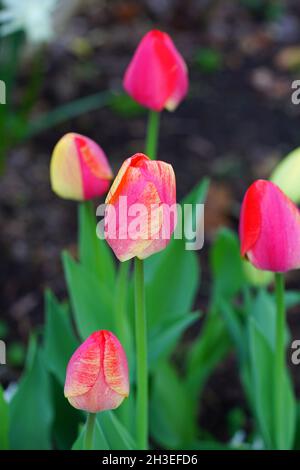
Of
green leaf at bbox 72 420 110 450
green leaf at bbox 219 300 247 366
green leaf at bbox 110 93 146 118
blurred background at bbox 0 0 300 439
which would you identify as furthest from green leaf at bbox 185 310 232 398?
green leaf at bbox 110 93 146 118

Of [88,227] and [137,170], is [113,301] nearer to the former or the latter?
[88,227]

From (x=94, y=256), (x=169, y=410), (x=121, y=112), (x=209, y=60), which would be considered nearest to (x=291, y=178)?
(x=94, y=256)

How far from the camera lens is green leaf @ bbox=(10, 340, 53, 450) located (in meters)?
1.05

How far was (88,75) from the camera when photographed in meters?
2.52

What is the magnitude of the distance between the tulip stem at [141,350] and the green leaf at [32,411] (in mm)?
171

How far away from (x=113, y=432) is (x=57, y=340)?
265mm

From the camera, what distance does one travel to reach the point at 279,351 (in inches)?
37.5

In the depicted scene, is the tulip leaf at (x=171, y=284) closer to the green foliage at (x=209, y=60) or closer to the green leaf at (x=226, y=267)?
the green leaf at (x=226, y=267)

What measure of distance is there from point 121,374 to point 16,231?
1341mm

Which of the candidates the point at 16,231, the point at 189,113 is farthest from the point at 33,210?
the point at 189,113

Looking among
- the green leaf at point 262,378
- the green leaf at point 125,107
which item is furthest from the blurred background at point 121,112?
the green leaf at point 262,378

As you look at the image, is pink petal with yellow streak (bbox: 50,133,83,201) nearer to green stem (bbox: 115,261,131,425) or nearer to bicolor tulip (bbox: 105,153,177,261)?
green stem (bbox: 115,261,131,425)

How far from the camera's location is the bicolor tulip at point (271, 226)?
79 cm

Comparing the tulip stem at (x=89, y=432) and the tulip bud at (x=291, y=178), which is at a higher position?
the tulip bud at (x=291, y=178)
